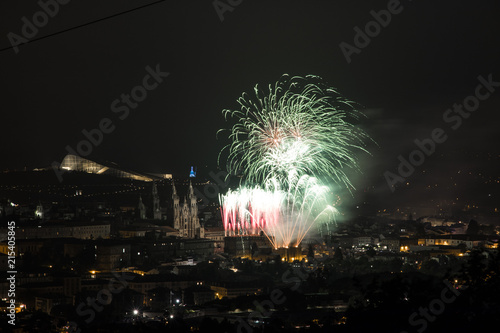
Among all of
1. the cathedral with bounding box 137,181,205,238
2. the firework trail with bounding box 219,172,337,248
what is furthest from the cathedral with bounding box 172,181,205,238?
the firework trail with bounding box 219,172,337,248

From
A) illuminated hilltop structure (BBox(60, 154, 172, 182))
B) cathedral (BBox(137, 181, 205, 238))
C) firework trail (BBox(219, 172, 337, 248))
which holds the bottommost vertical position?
firework trail (BBox(219, 172, 337, 248))

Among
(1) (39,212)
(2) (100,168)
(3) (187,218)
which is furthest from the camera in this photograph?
(2) (100,168)

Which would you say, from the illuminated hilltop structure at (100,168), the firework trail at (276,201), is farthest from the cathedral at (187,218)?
the illuminated hilltop structure at (100,168)

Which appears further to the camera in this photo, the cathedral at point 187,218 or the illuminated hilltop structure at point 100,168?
the illuminated hilltop structure at point 100,168

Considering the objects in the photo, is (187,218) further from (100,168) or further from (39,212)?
(100,168)

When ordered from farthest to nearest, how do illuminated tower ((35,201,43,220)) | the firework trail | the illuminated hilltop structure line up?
1. the illuminated hilltop structure
2. illuminated tower ((35,201,43,220))
3. the firework trail

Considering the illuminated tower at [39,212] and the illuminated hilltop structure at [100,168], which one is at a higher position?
the illuminated hilltop structure at [100,168]

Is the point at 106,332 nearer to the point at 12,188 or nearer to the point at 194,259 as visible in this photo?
the point at 194,259

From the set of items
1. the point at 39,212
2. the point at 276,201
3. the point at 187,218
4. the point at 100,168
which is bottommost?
the point at 276,201

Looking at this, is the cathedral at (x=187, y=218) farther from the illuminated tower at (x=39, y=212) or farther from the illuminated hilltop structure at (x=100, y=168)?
the illuminated hilltop structure at (x=100, y=168)

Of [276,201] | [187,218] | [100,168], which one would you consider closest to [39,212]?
[187,218]

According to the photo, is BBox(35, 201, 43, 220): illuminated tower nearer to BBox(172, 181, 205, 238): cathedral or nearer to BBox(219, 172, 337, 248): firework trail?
BBox(172, 181, 205, 238): cathedral

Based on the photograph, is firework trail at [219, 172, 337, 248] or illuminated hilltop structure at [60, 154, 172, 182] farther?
illuminated hilltop structure at [60, 154, 172, 182]
